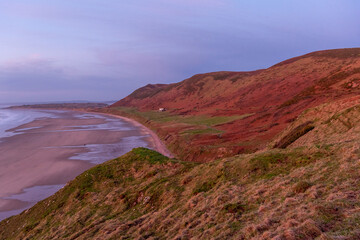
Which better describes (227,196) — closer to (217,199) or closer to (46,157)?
(217,199)

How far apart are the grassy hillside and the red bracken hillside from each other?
1197cm

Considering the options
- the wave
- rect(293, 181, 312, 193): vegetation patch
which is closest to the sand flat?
the wave

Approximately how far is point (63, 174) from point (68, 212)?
532 inches

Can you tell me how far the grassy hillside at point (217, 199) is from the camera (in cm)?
630

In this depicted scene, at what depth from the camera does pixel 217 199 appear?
9188 millimetres

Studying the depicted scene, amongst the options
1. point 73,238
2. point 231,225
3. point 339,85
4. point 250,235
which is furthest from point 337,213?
point 339,85

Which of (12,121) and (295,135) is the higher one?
(12,121)

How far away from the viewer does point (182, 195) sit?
438 inches

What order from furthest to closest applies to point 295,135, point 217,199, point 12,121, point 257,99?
point 12,121, point 257,99, point 295,135, point 217,199

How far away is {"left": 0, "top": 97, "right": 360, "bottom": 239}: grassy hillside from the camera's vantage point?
6301 mm

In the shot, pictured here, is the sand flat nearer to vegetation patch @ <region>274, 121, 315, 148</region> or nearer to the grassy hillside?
the grassy hillside

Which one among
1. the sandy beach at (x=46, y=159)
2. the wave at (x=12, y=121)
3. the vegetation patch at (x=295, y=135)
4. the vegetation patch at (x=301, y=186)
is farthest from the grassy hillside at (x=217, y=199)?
the wave at (x=12, y=121)

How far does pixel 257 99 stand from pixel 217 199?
5791 cm

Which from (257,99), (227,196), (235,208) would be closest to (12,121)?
(257,99)
